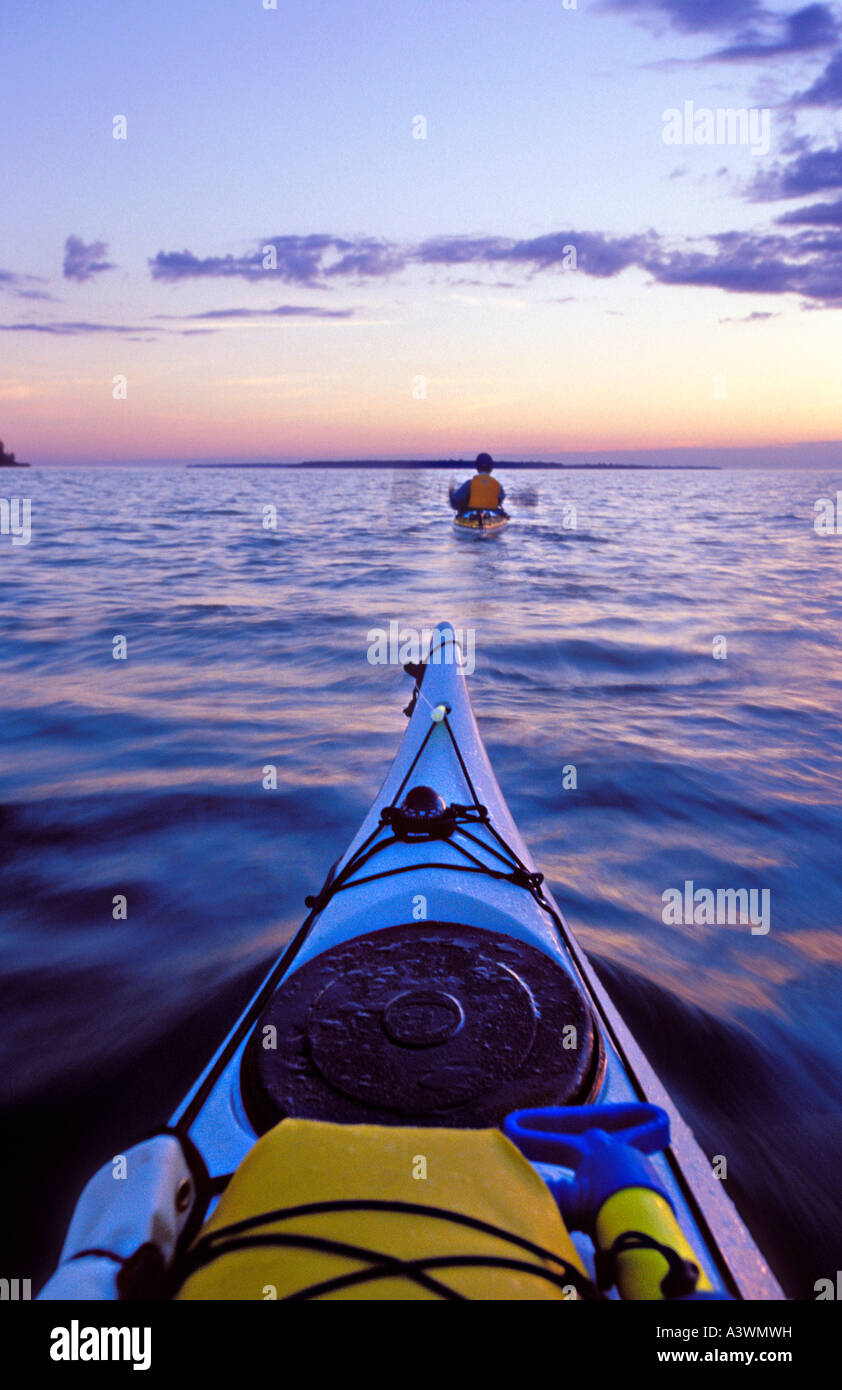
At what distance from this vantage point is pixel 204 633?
39.0 feet

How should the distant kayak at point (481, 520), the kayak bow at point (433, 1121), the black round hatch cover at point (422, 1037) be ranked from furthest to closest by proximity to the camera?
the distant kayak at point (481, 520), the black round hatch cover at point (422, 1037), the kayak bow at point (433, 1121)

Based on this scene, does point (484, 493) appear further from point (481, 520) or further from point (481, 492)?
point (481, 520)

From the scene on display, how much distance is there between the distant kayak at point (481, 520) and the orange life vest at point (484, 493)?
19cm

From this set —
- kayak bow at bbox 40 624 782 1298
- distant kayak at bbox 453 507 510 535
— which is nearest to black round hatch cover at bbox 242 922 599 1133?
kayak bow at bbox 40 624 782 1298

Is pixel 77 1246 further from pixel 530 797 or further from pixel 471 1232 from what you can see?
pixel 530 797

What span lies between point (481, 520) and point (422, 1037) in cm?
2091

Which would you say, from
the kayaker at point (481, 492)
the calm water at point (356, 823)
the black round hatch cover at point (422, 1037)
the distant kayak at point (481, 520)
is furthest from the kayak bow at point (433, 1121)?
the distant kayak at point (481, 520)

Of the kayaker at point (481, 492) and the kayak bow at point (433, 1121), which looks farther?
the kayaker at point (481, 492)

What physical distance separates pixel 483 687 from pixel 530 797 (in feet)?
11.4

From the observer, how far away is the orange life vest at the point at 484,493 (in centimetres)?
2111

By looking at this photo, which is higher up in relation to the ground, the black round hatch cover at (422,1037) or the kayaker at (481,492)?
the kayaker at (481,492)

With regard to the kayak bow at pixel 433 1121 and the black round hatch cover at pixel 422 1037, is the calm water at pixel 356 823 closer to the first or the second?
the kayak bow at pixel 433 1121

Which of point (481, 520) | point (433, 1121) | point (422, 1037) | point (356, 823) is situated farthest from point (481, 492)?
point (433, 1121)

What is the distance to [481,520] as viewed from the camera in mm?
22000
